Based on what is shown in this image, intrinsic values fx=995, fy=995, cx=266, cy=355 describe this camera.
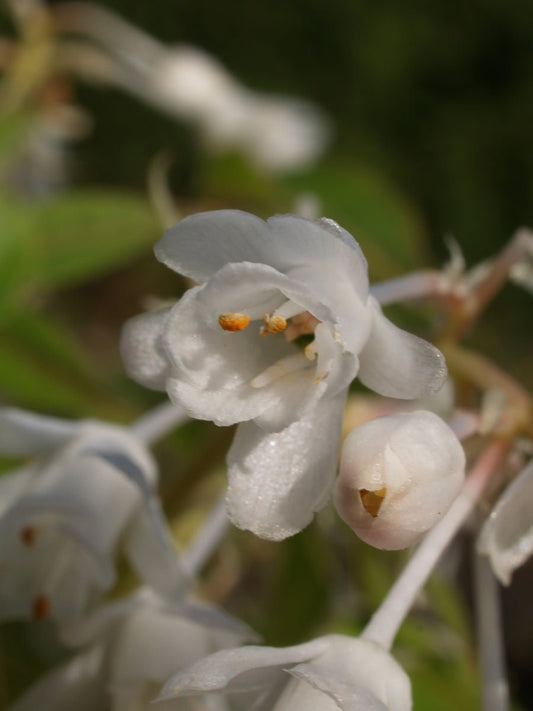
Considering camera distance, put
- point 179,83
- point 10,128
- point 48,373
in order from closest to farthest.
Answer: point 48,373 → point 10,128 → point 179,83

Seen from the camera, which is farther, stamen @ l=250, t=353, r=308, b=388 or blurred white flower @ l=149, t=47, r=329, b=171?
blurred white flower @ l=149, t=47, r=329, b=171

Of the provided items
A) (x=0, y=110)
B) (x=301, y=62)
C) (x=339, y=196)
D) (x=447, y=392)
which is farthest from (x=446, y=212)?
(x=447, y=392)

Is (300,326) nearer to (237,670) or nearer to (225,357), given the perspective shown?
(225,357)

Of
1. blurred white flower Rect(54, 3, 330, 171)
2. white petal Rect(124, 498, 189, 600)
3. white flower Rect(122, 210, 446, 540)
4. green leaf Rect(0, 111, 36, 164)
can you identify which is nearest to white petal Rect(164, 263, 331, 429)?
white flower Rect(122, 210, 446, 540)

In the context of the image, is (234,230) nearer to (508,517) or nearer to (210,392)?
(210,392)

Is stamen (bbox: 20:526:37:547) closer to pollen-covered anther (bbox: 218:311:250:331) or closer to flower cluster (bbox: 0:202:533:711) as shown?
flower cluster (bbox: 0:202:533:711)

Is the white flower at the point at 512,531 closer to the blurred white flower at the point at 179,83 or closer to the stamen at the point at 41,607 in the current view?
the stamen at the point at 41,607

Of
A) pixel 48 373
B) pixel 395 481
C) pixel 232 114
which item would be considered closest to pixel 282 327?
pixel 395 481
